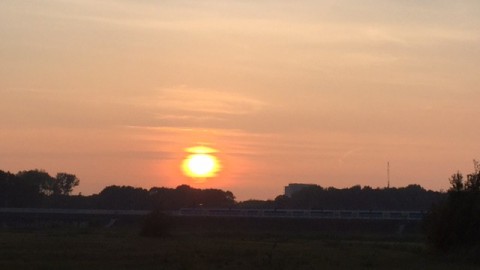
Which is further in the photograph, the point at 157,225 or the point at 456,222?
the point at 157,225

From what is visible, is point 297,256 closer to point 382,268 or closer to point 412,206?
point 382,268

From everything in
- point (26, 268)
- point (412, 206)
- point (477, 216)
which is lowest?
point (26, 268)

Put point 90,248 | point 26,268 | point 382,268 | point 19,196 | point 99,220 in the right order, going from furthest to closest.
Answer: point 19,196, point 99,220, point 90,248, point 382,268, point 26,268

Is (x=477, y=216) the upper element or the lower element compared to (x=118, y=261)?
upper

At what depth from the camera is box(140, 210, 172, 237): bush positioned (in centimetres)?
10025

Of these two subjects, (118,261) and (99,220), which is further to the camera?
(99,220)

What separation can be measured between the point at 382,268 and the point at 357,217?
88.5 metres

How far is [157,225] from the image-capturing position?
10169cm

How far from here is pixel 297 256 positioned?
57969 mm

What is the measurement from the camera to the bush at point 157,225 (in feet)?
329

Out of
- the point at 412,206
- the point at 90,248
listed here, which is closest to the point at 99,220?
the point at 412,206

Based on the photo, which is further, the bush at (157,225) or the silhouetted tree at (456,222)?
the bush at (157,225)

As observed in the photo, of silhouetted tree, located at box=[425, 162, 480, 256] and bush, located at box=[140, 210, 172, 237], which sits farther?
bush, located at box=[140, 210, 172, 237]

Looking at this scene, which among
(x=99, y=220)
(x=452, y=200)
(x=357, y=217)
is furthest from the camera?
(x=99, y=220)
